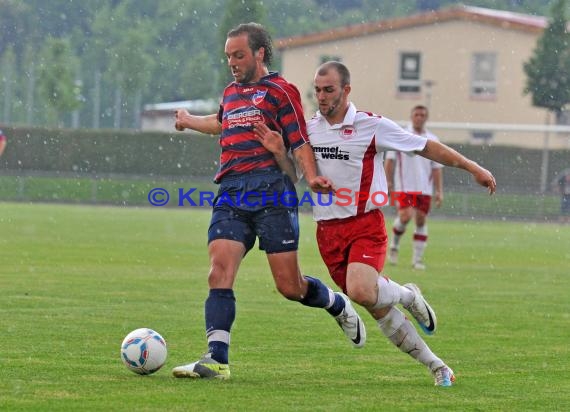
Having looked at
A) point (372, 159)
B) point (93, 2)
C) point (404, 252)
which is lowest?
point (404, 252)

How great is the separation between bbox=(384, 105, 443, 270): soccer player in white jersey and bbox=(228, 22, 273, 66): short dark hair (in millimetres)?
10010

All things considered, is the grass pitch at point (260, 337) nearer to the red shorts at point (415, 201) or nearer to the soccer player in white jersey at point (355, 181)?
the soccer player in white jersey at point (355, 181)

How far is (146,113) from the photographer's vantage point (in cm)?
8656

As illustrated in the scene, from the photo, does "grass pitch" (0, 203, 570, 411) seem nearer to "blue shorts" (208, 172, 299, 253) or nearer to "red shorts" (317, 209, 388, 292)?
"red shorts" (317, 209, 388, 292)

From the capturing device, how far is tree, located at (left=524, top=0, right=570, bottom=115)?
170 ft

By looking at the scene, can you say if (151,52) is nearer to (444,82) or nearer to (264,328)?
(444,82)

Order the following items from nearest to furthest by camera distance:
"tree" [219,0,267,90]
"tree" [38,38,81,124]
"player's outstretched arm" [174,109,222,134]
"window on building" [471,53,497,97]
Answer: "player's outstretched arm" [174,109,222,134]
"window on building" [471,53,497,97]
"tree" [219,0,267,90]
"tree" [38,38,81,124]

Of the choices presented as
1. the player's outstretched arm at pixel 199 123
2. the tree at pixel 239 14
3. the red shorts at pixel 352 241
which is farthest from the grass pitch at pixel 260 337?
the tree at pixel 239 14

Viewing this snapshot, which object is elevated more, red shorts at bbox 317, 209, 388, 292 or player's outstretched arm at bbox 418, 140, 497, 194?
player's outstretched arm at bbox 418, 140, 497, 194

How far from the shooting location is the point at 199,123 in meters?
8.75

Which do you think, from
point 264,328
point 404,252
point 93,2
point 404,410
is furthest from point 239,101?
point 93,2

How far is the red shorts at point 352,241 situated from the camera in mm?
8047

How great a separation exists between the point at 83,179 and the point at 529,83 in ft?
64.0

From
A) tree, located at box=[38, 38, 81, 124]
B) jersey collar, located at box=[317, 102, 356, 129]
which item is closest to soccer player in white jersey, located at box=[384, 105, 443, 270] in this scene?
jersey collar, located at box=[317, 102, 356, 129]
